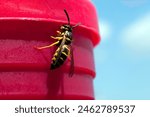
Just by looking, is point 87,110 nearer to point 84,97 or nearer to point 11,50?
point 84,97

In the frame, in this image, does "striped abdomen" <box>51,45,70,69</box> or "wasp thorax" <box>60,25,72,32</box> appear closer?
"striped abdomen" <box>51,45,70,69</box>

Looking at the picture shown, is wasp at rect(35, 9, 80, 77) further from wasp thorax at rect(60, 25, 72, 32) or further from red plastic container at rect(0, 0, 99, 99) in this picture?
red plastic container at rect(0, 0, 99, 99)

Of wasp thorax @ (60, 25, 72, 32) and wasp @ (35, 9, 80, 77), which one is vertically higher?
wasp thorax @ (60, 25, 72, 32)

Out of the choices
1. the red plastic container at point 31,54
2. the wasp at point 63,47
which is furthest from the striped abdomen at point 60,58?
the red plastic container at point 31,54

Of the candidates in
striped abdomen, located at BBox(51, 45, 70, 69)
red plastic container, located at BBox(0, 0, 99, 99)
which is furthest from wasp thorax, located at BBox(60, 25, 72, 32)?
striped abdomen, located at BBox(51, 45, 70, 69)

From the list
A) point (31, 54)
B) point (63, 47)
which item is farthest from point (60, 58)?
point (31, 54)

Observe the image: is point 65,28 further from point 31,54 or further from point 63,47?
point 31,54

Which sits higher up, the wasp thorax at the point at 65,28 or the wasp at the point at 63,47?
the wasp thorax at the point at 65,28

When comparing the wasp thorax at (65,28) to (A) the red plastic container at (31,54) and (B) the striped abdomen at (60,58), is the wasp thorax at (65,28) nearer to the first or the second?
(A) the red plastic container at (31,54)
